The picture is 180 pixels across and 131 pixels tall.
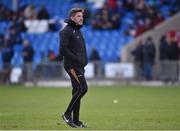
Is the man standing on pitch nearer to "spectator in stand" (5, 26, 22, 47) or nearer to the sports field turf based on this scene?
the sports field turf

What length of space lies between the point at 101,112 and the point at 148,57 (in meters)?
18.4

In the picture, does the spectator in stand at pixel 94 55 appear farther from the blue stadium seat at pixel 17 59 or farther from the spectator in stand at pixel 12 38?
the spectator in stand at pixel 12 38

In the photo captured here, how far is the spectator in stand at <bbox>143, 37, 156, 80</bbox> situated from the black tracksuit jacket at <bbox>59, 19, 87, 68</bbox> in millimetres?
21454

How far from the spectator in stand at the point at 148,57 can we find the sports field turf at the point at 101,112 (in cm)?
941

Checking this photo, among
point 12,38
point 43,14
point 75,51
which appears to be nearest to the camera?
point 75,51

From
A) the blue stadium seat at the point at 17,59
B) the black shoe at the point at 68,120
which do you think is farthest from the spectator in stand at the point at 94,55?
the black shoe at the point at 68,120

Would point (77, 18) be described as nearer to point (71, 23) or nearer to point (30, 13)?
point (71, 23)

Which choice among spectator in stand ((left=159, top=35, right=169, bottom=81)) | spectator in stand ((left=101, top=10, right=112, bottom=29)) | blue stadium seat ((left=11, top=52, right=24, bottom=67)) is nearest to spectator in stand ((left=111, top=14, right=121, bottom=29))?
spectator in stand ((left=101, top=10, right=112, bottom=29))

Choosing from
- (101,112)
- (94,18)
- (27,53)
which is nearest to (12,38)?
(27,53)

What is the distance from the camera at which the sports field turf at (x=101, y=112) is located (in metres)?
15.8

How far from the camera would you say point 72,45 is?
15.9 meters

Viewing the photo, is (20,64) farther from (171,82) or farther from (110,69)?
(171,82)

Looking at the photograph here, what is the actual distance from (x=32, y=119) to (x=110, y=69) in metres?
20.1

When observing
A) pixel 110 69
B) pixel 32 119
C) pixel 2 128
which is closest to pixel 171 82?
pixel 110 69
